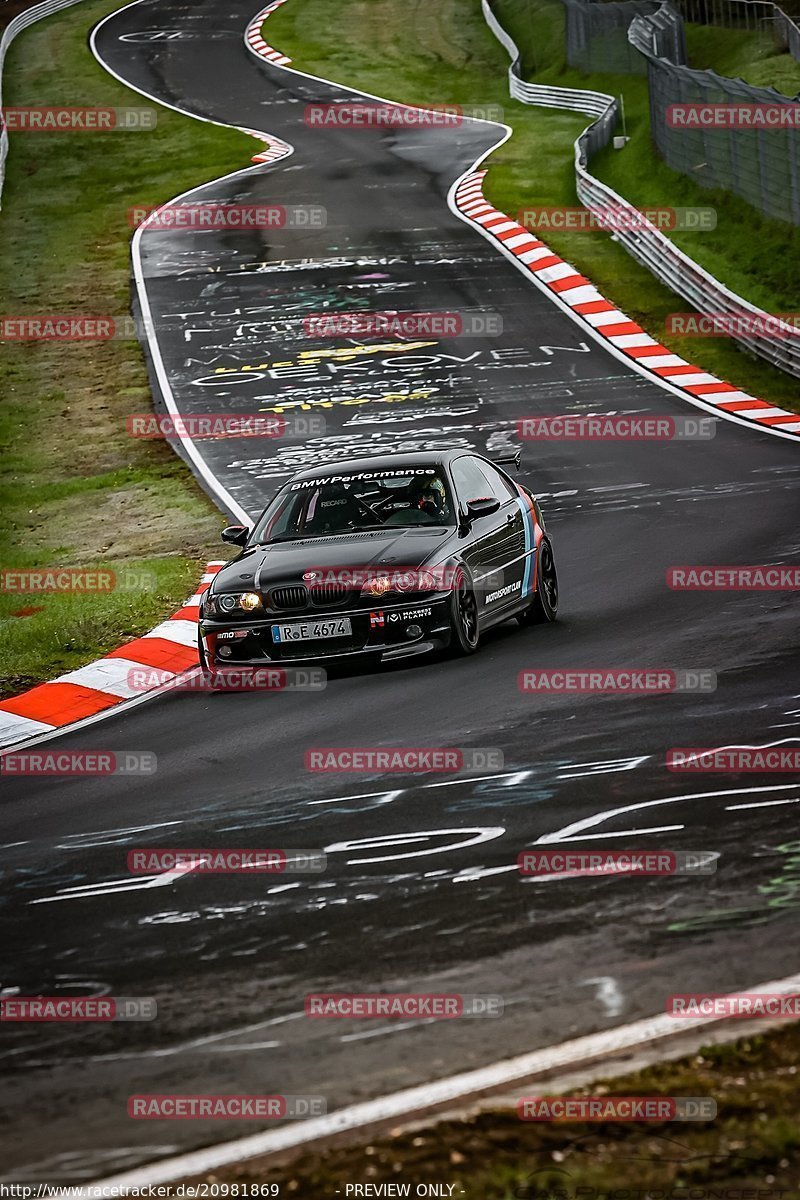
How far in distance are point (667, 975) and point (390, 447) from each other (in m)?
16.0

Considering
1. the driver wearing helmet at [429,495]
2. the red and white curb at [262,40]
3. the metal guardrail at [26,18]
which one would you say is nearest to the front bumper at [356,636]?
the driver wearing helmet at [429,495]

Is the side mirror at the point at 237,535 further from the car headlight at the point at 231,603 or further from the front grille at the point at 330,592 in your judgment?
the front grille at the point at 330,592

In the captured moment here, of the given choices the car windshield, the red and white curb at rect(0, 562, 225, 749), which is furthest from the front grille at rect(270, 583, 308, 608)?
the red and white curb at rect(0, 562, 225, 749)

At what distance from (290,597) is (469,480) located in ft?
6.78

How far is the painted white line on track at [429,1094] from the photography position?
14.4ft

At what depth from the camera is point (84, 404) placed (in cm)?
Answer: 2486

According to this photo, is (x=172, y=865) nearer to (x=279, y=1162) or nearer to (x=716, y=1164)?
(x=279, y=1162)

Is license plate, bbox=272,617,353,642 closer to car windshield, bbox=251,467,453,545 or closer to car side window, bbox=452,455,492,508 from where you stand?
car windshield, bbox=251,467,453,545

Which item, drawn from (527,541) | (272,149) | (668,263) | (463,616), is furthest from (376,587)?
(272,149)

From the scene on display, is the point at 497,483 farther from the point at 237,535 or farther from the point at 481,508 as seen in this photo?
the point at 237,535

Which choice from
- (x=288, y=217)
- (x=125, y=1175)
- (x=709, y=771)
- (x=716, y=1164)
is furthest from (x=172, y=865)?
(x=288, y=217)

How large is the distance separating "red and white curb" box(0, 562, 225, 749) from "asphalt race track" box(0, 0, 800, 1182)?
555 millimetres

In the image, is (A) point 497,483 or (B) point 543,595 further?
(A) point 497,483

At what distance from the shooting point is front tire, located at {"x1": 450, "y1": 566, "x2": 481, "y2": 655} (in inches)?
456
